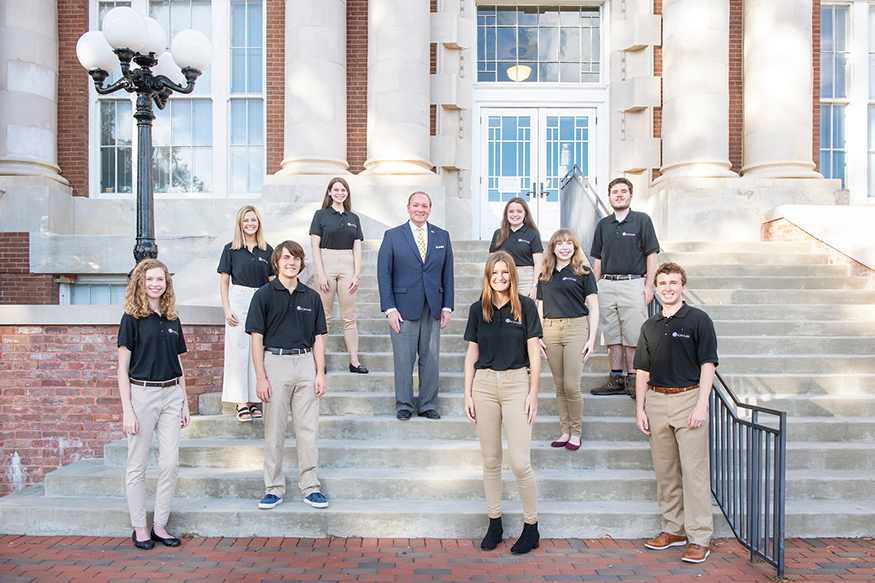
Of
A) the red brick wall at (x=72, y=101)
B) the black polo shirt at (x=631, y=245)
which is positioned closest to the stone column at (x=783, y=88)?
the black polo shirt at (x=631, y=245)

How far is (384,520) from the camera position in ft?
15.2

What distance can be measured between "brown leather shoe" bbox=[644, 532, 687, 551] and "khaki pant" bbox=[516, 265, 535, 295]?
245 cm

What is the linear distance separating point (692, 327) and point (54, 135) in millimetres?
11819

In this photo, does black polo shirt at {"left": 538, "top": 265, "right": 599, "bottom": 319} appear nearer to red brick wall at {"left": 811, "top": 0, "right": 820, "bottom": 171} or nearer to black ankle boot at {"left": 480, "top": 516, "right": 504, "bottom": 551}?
black ankle boot at {"left": 480, "top": 516, "right": 504, "bottom": 551}

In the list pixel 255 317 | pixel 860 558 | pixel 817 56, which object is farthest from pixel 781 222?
pixel 255 317

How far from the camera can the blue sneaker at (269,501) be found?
4676mm

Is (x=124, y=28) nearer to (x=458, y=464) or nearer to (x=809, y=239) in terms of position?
(x=458, y=464)

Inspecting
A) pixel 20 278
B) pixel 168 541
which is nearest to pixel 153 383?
pixel 168 541

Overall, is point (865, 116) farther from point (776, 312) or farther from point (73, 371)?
point (73, 371)

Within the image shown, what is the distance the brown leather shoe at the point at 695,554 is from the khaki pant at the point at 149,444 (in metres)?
3.39

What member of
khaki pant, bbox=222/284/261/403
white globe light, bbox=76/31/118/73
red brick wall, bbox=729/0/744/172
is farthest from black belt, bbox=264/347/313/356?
red brick wall, bbox=729/0/744/172

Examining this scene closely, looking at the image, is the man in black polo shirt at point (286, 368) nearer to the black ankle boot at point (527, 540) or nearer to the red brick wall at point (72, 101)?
the black ankle boot at point (527, 540)

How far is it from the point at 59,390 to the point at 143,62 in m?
3.23

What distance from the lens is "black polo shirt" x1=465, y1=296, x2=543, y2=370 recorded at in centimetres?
429
